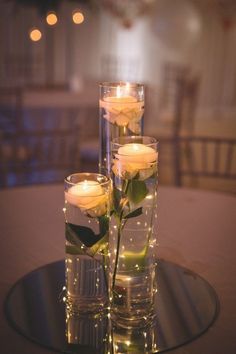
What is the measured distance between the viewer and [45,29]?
6.12 meters

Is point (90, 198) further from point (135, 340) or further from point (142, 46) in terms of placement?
point (142, 46)

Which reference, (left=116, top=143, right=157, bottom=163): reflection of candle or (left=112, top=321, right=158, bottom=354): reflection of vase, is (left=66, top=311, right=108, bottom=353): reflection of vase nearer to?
(left=112, top=321, right=158, bottom=354): reflection of vase

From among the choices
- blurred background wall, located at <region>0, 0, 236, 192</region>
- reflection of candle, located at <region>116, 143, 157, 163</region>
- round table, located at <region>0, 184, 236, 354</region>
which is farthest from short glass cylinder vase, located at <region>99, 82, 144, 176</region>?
blurred background wall, located at <region>0, 0, 236, 192</region>

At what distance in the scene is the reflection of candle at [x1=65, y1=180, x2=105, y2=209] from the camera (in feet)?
2.61

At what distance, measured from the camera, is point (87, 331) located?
0.80 metres

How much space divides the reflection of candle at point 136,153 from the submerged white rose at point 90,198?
0.06 meters

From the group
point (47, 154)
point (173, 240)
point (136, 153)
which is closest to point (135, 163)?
point (136, 153)

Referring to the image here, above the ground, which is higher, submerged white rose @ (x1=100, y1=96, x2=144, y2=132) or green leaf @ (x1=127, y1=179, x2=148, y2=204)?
submerged white rose @ (x1=100, y1=96, x2=144, y2=132)

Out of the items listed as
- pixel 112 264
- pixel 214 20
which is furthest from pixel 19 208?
pixel 214 20

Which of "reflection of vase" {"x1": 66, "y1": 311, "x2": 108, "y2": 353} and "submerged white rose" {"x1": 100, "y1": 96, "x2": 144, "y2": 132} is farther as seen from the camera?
"submerged white rose" {"x1": 100, "y1": 96, "x2": 144, "y2": 132}

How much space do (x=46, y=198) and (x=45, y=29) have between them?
5114mm

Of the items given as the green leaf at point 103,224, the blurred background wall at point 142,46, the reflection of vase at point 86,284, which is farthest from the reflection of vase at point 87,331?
the blurred background wall at point 142,46

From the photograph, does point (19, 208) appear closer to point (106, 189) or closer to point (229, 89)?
point (106, 189)

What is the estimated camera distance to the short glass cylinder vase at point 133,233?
31.9 inches
